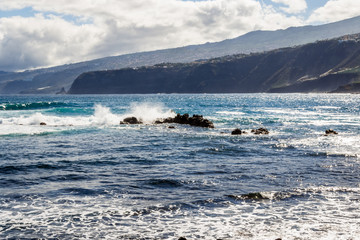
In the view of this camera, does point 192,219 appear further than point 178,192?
No

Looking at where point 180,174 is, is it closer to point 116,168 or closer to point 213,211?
point 116,168

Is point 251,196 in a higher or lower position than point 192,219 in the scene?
lower

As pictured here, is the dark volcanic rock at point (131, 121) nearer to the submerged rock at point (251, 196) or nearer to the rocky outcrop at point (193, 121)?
the rocky outcrop at point (193, 121)

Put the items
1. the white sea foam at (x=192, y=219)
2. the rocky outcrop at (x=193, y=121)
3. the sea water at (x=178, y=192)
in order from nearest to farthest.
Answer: the white sea foam at (x=192, y=219) → the sea water at (x=178, y=192) → the rocky outcrop at (x=193, y=121)

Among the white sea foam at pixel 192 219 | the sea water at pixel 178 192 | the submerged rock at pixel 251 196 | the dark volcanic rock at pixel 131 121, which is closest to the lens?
the white sea foam at pixel 192 219

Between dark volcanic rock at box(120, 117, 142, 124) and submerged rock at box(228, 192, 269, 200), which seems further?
dark volcanic rock at box(120, 117, 142, 124)

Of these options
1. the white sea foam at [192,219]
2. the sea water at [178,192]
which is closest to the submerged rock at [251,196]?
the sea water at [178,192]

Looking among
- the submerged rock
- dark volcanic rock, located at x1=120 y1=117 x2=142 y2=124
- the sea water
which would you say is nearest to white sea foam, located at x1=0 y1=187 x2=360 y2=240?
the sea water

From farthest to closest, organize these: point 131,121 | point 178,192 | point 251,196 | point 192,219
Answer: point 131,121
point 178,192
point 251,196
point 192,219

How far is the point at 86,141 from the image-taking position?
2708 centimetres

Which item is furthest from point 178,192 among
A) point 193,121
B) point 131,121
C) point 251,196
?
point 131,121

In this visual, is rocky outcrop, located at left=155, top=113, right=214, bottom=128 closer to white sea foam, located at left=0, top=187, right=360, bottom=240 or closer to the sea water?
the sea water

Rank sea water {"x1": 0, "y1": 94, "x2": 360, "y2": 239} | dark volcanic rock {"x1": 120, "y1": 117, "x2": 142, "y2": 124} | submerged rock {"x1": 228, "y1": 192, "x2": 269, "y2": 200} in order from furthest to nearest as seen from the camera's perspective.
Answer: dark volcanic rock {"x1": 120, "y1": 117, "x2": 142, "y2": 124}, submerged rock {"x1": 228, "y1": 192, "x2": 269, "y2": 200}, sea water {"x1": 0, "y1": 94, "x2": 360, "y2": 239}

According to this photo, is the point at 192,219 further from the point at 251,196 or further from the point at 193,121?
the point at 193,121
